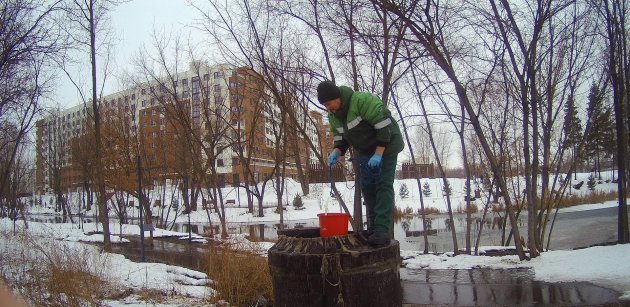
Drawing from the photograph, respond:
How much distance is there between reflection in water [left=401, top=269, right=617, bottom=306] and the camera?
664 cm

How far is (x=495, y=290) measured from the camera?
296 inches

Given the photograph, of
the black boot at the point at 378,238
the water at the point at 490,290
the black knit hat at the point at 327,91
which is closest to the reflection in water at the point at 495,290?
the water at the point at 490,290

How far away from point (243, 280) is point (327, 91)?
427 centimetres

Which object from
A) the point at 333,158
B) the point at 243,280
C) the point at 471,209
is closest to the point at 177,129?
the point at 471,209

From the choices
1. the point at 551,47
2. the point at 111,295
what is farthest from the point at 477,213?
the point at 111,295

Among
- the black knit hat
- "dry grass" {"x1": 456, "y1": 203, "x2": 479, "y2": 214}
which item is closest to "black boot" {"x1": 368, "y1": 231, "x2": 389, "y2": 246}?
the black knit hat

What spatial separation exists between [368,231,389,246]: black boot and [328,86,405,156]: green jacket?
685 mm

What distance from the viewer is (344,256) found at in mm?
2645

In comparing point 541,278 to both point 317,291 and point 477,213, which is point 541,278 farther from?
point 477,213

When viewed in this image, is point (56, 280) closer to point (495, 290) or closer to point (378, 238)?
point (378, 238)

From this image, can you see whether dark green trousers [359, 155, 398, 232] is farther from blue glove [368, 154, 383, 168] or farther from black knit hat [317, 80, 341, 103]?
black knit hat [317, 80, 341, 103]

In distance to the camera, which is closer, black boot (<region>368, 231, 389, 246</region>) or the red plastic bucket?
black boot (<region>368, 231, 389, 246</region>)

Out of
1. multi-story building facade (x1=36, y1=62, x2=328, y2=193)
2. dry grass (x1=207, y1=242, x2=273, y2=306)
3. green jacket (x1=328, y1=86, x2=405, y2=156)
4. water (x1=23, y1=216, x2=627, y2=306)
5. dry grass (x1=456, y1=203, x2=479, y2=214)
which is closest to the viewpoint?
green jacket (x1=328, y1=86, x2=405, y2=156)

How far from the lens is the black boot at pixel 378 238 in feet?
9.46
